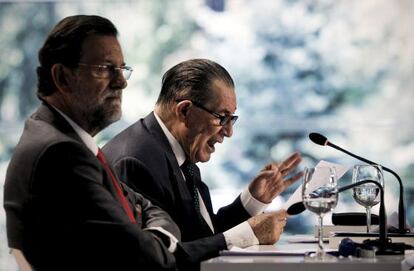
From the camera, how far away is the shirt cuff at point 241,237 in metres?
2.54

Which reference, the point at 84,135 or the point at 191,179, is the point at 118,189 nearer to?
the point at 84,135

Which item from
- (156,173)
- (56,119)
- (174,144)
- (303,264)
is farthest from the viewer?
(174,144)

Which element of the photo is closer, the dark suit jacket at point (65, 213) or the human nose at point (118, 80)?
the dark suit jacket at point (65, 213)

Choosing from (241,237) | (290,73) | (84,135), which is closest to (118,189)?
(84,135)

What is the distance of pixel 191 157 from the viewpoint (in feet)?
10.5

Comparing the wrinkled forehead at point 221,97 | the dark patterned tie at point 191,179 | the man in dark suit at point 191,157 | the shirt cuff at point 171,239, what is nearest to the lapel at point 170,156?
the man in dark suit at point 191,157

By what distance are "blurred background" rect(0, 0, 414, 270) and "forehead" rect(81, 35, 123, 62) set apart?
132 inches

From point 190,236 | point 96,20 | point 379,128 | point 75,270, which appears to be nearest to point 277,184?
point 190,236

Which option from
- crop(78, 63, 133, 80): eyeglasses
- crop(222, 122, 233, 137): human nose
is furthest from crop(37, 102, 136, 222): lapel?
crop(222, 122, 233, 137): human nose

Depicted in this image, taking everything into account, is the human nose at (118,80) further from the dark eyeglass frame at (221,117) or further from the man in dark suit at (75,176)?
the dark eyeglass frame at (221,117)

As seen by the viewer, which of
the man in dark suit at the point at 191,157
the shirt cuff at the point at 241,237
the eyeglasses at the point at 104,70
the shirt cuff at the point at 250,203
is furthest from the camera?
the shirt cuff at the point at 250,203

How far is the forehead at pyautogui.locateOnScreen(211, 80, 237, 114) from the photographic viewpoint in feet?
10.4

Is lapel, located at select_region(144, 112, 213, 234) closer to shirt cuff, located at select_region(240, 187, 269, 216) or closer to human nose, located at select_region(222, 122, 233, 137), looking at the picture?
human nose, located at select_region(222, 122, 233, 137)

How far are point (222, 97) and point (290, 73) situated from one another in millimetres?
2514
